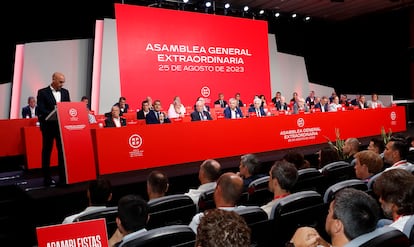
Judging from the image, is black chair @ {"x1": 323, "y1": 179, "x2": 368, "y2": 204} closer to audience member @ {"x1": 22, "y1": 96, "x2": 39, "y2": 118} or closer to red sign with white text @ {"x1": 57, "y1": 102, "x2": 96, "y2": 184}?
red sign with white text @ {"x1": 57, "y1": 102, "x2": 96, "y2": 184}

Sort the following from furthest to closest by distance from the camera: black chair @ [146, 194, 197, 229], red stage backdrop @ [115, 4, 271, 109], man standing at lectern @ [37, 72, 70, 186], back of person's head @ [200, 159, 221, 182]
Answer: red stage backdrop @ [115, 4, 271, 109] < man standing at lectern @ [37, 72, 70, 186] < back of person's head @ [200, 159, 221, 182] < black chair @ [146, 194, 197, 229]

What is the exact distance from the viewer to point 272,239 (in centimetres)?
216

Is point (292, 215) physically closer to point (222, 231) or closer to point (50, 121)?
point (222, 231)

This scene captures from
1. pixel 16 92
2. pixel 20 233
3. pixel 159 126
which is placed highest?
pixel 16 92

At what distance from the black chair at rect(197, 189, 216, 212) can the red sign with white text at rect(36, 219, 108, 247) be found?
1.27 meters

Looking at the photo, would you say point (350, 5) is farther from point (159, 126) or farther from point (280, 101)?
point (159, 126)

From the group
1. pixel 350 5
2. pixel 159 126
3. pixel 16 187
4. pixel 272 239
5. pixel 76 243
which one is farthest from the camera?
pixel 350 5

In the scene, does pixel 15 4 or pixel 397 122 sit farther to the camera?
pixel 397 122

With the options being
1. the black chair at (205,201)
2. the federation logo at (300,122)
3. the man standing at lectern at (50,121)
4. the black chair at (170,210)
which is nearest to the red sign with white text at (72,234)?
the black chair at (170,210)

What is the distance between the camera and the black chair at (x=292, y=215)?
213 cm

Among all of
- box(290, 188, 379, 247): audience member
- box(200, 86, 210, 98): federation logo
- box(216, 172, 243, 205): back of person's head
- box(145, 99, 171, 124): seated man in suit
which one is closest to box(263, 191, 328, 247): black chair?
box(216, 172, 243, 205): back of person's head

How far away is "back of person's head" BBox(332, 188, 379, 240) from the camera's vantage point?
1.49 meters

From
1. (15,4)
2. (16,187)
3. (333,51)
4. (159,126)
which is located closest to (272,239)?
(16,187)

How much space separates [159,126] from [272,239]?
369cm
